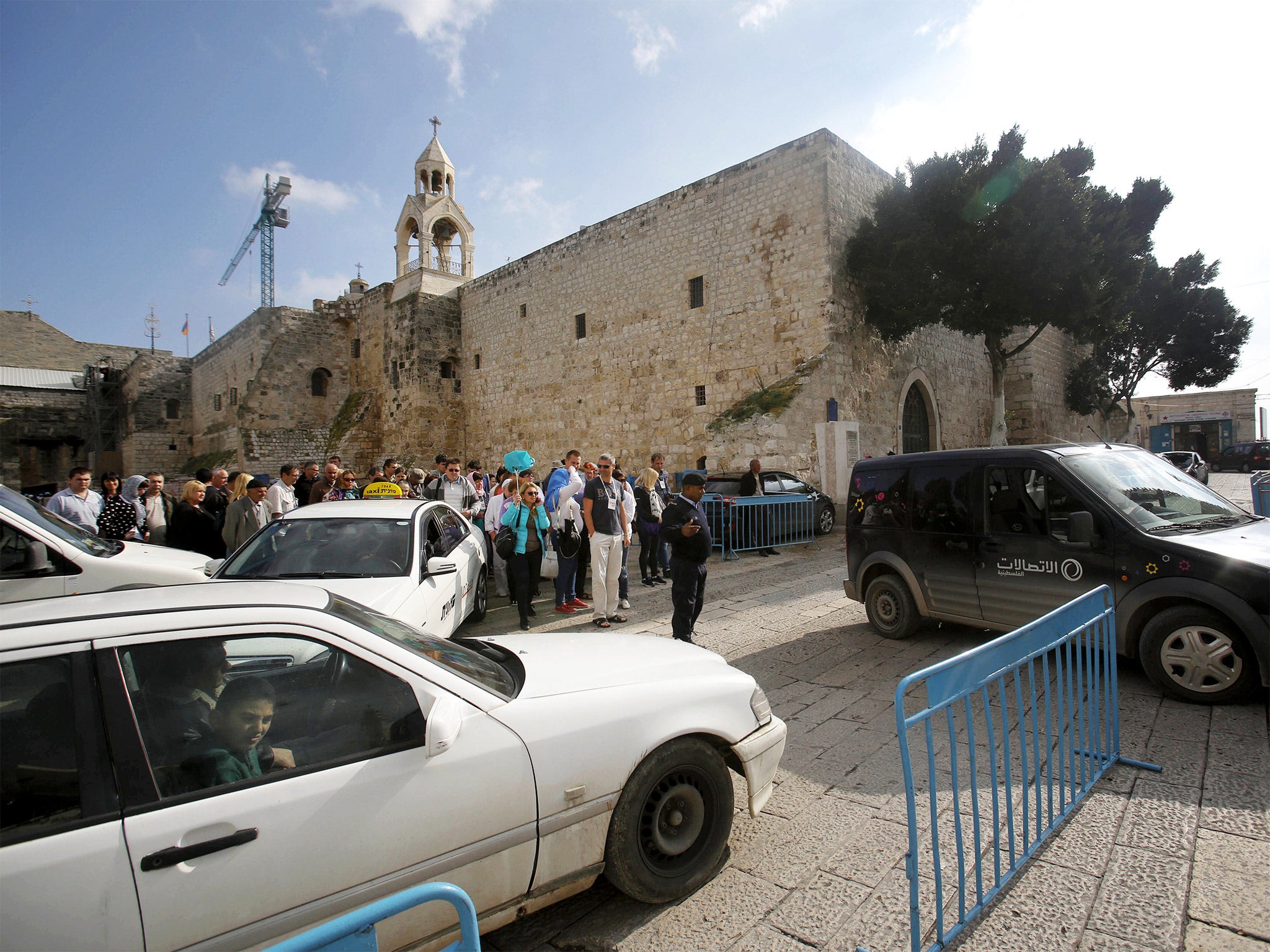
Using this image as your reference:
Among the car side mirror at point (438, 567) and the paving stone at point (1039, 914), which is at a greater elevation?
the car side mirror at point (438, 567)

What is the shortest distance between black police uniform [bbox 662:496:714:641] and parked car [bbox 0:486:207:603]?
11.7 ft

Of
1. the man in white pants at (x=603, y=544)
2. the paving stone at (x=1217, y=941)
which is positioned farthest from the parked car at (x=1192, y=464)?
the paving stone at (x=1217, y=941)

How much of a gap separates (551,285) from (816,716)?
1913 cm

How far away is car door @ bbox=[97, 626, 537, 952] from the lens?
154cm

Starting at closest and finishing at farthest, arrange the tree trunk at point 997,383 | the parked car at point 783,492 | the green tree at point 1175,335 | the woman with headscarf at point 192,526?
1. the woman with headscarf at point 192,526
2. the parked car at point 783,492
3. the tree trunk at point 997,383
4. the green tree at point 1175,335

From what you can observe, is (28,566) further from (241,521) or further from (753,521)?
(753,521)

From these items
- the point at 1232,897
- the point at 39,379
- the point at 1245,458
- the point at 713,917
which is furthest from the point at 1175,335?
the point at 39,379

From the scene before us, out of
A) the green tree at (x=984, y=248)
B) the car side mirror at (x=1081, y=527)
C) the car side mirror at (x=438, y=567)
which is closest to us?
the car side mirror at (x=1081, y=527)

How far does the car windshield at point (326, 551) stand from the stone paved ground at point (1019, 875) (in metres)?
2.98

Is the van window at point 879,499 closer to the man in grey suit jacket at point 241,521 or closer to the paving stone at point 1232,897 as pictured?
the paving stone at point 1232,897

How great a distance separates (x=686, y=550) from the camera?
5.17m

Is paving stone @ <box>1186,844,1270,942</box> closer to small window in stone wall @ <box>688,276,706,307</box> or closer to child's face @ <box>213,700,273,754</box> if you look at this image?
child's face @ <box>213,700,273,754</box>

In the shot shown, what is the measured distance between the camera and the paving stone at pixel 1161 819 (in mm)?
2553

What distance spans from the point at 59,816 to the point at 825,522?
12.3 m
